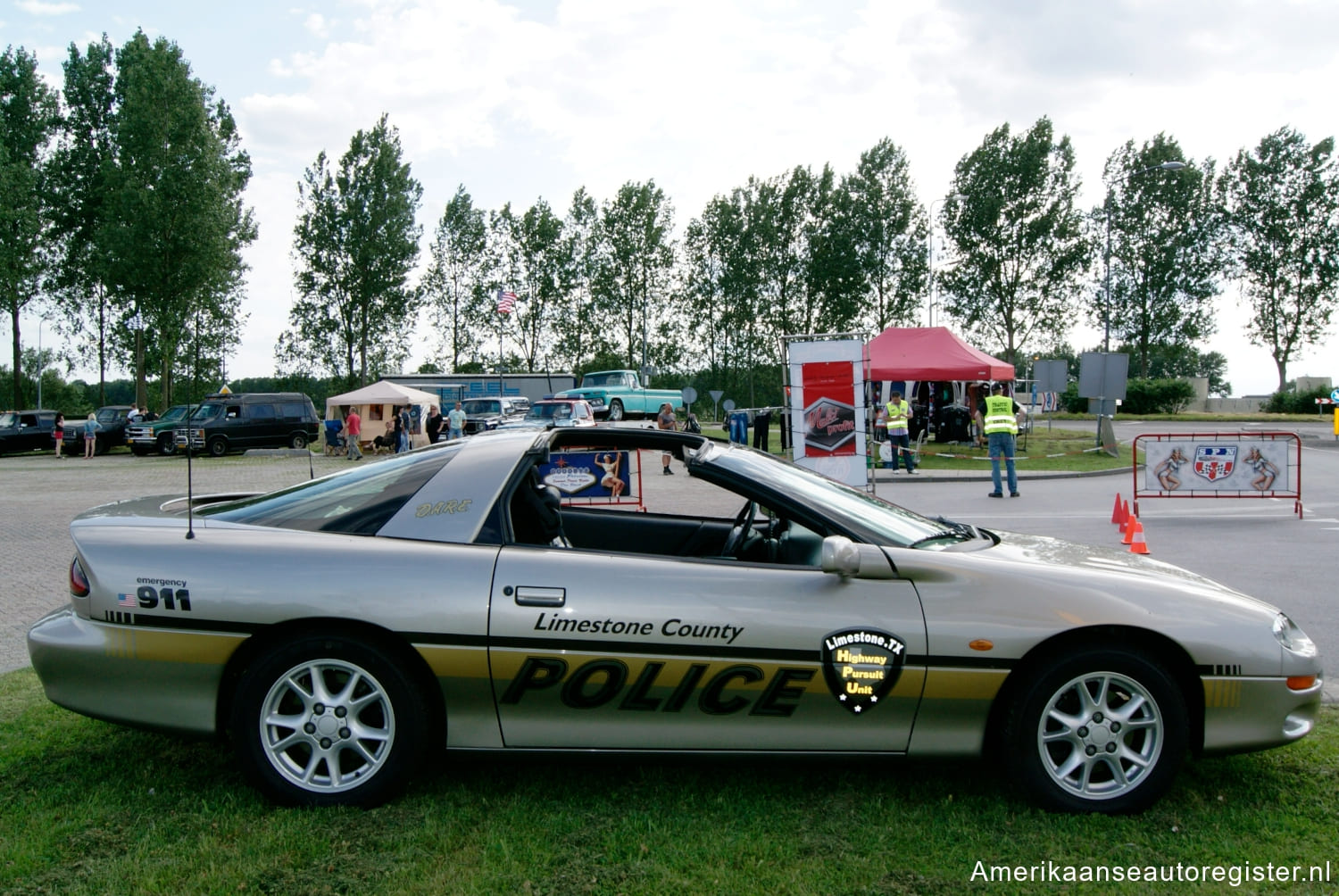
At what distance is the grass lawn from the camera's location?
9.12ft

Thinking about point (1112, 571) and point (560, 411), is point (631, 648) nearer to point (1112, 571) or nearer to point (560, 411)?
point (1112, 571)

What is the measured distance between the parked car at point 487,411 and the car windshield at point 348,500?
105 ft

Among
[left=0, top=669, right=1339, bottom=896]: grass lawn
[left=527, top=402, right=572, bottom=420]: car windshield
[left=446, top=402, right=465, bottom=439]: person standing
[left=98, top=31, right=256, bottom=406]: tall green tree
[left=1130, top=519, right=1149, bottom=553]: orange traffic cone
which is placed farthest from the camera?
[left=98, top=31, right=256, bottom=406]: tall green tree

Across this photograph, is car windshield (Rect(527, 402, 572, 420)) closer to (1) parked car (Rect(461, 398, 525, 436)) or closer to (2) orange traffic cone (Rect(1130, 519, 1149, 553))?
(1) parked car (Rect(461, 398, 525, 436))

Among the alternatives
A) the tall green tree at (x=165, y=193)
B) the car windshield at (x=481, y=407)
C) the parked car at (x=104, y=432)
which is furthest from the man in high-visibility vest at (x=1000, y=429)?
the tall green tree at (x=165, y=193)

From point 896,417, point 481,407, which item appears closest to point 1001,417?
point 896,417

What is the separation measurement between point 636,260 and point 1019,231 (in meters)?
23.1

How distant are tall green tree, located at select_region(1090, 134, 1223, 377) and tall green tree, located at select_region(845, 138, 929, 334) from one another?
976 centimetres

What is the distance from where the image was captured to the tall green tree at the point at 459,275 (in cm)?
6091

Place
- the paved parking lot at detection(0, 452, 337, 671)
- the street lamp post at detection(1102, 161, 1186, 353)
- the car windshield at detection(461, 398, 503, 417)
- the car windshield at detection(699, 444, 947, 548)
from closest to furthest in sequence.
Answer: the car windshield at detection(699, 444, 947, 548) < the paved parking lot at detection(0, 452, 337, 671) < the street lamp post at detection(1102, 161, 1186, 353) < the car windshield at detection(461, 398, 503, 417)

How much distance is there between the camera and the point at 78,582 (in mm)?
3361

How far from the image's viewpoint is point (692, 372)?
2491 inches

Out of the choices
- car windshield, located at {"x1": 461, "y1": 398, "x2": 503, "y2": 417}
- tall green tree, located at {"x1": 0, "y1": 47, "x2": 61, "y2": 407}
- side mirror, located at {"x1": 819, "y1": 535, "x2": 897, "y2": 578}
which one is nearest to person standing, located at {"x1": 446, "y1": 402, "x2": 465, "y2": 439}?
car windshield, located at {"x1": 461, "y1": 398, "x2": 503, "y2": 417}

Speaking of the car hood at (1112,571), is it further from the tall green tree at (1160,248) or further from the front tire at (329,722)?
the tall green tree at (1160,248)
